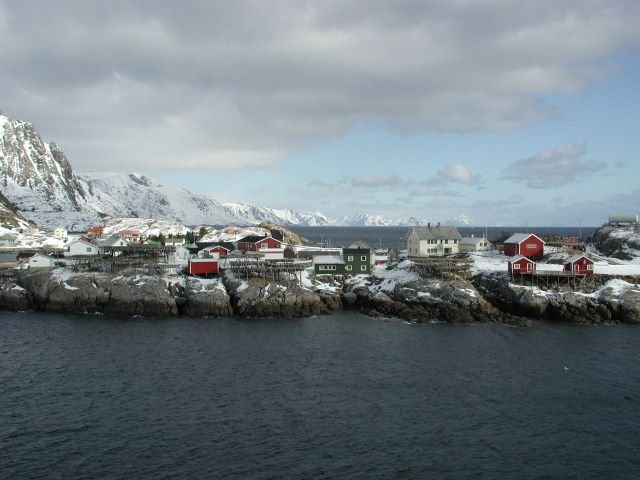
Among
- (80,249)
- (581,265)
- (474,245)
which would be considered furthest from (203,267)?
(474,245)

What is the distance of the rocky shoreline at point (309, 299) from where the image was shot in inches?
2645

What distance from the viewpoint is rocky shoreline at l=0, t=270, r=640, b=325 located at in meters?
67.2

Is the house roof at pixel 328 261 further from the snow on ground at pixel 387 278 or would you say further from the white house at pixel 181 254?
the white house at pixel 181 254

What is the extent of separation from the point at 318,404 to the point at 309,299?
34.2 meters

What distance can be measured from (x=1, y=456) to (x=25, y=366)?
697 inches

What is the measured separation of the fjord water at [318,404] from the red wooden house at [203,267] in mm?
21626

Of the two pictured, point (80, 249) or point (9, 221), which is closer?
point (80, 249)

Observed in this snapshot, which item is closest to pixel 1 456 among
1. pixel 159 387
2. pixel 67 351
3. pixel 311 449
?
pixel 159 387

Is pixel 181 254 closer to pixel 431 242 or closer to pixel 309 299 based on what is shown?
pixel 309 299

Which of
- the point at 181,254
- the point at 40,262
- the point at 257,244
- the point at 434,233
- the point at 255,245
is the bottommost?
the point at 40,262

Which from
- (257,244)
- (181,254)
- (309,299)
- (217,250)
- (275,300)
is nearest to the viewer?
(275,300)

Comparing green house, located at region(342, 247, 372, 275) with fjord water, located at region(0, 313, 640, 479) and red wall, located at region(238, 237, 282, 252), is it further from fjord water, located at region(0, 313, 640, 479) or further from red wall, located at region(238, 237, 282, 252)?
fjord water, located at region(0, 313, 640, 479)

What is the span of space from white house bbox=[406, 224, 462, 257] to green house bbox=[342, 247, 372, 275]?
17.6 metres

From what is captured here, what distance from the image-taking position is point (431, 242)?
10162cm
